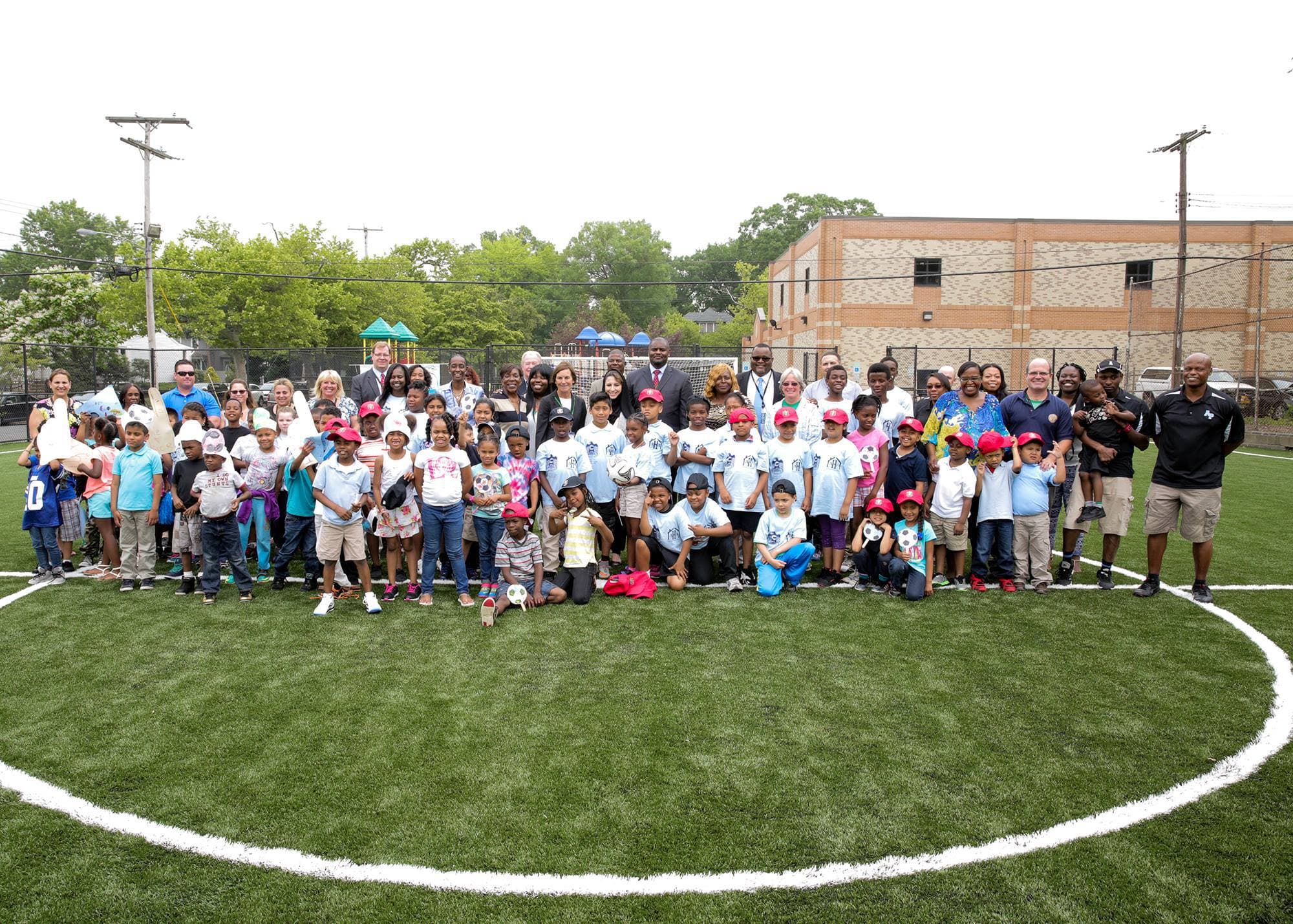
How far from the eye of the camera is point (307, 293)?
3478cm

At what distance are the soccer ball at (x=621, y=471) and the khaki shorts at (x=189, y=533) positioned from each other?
3.66m

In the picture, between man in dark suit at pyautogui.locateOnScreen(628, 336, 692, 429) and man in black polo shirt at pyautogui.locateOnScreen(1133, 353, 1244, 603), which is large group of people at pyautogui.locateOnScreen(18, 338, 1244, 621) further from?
man in dark suit at pyautogui.locateOnScreen(628, 336, 692, 429)

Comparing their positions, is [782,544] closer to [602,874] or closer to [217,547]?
[602,874]

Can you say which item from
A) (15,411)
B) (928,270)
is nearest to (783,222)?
(928,270)

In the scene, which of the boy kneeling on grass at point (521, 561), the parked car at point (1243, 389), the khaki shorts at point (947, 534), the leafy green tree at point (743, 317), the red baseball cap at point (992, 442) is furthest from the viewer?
the leafy green tree at point (743, 317)

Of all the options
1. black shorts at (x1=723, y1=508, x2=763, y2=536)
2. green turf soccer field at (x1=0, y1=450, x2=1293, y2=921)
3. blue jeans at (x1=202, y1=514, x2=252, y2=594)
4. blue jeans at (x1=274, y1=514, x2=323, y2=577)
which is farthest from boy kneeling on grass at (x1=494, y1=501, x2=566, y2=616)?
blue jeans at (x1=202, y1=514, x2=252, y2=594)

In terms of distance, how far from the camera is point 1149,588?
283 inches

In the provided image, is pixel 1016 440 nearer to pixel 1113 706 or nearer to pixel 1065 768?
pixel 1113 706

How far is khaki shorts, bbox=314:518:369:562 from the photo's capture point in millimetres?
6801

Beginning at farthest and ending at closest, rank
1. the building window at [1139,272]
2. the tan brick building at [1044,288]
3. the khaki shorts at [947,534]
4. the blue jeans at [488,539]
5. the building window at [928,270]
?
the building window at [928,270]
the building window at [1139,272]
the tan brick building at [1044,288]
the khaki shorts at [947,534]
the blue jeans at [488,539]

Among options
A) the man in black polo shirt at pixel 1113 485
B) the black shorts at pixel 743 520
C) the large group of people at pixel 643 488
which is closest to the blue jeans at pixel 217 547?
the large group of people at pixel 643 488

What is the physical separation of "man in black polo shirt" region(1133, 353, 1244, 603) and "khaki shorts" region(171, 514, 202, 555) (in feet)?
27.4

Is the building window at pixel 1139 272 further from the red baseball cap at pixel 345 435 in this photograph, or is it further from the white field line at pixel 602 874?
the red baseball cap at pixel 345 435

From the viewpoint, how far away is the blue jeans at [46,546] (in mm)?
7758
